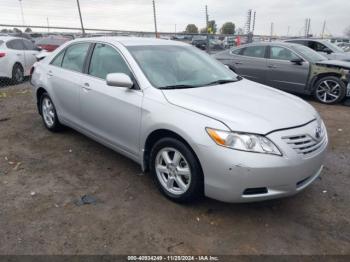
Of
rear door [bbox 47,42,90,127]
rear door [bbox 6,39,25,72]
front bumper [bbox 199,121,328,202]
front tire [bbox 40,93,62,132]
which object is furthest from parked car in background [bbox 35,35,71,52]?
front bumper [bbox 199,121,328,202]

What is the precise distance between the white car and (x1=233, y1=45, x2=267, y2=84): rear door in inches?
262

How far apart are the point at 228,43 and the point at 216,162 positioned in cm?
2141

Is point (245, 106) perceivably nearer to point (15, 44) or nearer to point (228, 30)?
point (15, 44)

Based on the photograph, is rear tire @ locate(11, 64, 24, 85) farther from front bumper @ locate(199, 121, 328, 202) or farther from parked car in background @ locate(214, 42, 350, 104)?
front bumper @ locate(199, 121, 328, 202)

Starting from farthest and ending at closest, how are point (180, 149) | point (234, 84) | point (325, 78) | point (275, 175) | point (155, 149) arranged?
point (325, 78) → point (234, 84) → point (155, 149) → point (180, 149) → point (275, 175)

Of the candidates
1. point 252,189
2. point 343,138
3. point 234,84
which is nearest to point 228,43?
point 343,138

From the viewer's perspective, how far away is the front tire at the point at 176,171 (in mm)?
3146

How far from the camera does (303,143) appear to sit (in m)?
3.08

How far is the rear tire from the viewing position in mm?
10458

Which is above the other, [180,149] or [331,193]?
[180,149]

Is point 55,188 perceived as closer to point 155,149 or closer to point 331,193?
point 155,149

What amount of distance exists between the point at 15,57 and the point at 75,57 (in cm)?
665

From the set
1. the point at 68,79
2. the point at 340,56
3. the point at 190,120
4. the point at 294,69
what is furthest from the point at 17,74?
the point at 340,56

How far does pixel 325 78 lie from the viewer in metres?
8.17
